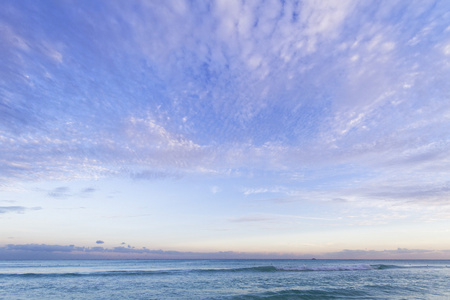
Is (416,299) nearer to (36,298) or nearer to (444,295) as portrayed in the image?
(444,295)

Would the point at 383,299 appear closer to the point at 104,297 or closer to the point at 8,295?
the point at 104,297

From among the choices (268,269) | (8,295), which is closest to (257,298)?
(8,295)

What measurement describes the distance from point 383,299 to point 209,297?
17318mm

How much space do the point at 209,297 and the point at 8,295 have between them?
79.3ft

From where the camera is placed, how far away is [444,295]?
2716 cm

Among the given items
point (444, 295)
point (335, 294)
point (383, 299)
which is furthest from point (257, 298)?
point (444, 295)

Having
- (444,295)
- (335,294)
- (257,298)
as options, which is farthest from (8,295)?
(444,295)

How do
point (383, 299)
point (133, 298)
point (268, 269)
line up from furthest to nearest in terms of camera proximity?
point (268, 269) → point (133, 298) → point (383, 299)

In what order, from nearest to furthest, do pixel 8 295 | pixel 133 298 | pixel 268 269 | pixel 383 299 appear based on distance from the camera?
1. pixel 383 299
2. pixel 133 298
3. pixel 8 295
4. pixel 268 269

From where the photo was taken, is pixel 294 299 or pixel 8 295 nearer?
pixel 294 299

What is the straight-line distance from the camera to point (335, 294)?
89.7 ft

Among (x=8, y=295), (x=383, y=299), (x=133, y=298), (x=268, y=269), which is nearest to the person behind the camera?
(x=383, y=299)

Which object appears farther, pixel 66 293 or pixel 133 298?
pixel 66 293

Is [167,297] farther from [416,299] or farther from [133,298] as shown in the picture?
[416,299]
